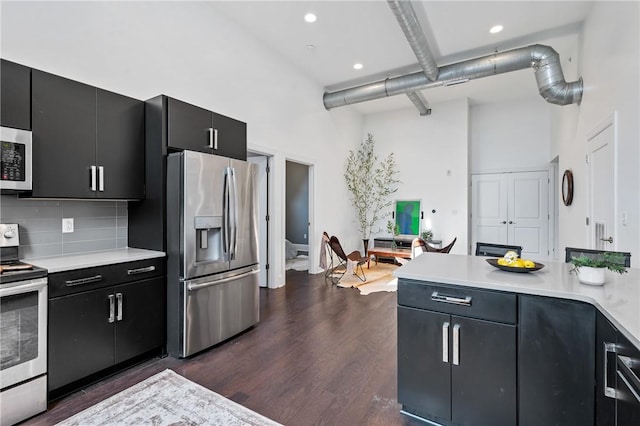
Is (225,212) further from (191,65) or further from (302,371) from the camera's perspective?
(191,65)

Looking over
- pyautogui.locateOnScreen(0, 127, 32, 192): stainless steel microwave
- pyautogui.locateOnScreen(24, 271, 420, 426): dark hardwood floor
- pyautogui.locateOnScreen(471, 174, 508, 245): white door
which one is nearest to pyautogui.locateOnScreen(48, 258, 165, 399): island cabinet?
pyautogui.locateOnScreen(24, 271, 420, 426): dark hardwood floor

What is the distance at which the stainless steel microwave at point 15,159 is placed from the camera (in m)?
1.99

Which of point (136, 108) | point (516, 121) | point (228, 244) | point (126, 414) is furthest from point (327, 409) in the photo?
point (516, 121)

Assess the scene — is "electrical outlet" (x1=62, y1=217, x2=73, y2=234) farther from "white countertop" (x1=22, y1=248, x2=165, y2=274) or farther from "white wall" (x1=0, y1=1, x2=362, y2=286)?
"white wall" (x1=0, y1=1, x2=362, y2=286)

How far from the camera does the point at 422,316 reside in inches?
72.8

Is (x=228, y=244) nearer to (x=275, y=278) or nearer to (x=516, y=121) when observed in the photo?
(x=275, y=278)

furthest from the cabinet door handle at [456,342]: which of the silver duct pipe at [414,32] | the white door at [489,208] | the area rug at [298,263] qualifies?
the white door at [489,208]

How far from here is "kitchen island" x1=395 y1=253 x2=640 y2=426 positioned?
1426 mm

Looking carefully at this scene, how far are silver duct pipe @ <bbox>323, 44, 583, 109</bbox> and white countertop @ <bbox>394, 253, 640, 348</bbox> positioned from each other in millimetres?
3390

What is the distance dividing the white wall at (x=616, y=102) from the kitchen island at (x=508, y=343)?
152 centimetres

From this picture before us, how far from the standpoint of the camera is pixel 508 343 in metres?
1.62

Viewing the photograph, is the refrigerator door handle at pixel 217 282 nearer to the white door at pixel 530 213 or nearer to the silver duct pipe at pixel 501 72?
the silver duct pipe at pixel 501 72

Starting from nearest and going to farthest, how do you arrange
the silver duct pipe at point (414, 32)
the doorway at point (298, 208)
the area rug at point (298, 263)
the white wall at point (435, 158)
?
the silver duct pipe at point (414, 32) → the area rug at point (298, 263) → the white wall at point (435, 158) → the doorway at point (298, 208)

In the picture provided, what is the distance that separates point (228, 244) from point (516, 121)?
7171mm
